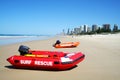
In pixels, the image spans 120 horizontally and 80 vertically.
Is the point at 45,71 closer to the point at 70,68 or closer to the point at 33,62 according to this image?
the point at 33,62

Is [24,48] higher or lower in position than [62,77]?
higher

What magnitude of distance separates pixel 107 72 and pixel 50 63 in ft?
7.18

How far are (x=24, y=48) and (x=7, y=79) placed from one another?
2762 mm

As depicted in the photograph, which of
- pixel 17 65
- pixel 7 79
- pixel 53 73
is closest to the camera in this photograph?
pixel 7 79

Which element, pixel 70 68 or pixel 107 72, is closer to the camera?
pixel 107 72

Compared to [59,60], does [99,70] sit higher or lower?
lower

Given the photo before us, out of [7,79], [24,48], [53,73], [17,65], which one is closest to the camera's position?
[7,79]

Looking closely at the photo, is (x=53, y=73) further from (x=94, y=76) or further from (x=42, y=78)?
(x=94, y=76)

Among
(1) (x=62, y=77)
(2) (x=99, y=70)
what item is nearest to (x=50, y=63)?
(1) (x=62, y=77)

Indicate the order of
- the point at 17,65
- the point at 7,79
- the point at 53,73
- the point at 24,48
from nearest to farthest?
the point at 7,79, the point at 53,73, the point at 17,65, the point at 24,48

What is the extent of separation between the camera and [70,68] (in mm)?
7191

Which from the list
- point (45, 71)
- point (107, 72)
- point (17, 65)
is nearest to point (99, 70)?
point (107, 72)

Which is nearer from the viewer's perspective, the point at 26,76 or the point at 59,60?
the point at 26,76

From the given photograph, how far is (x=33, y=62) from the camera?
22.5 feet
